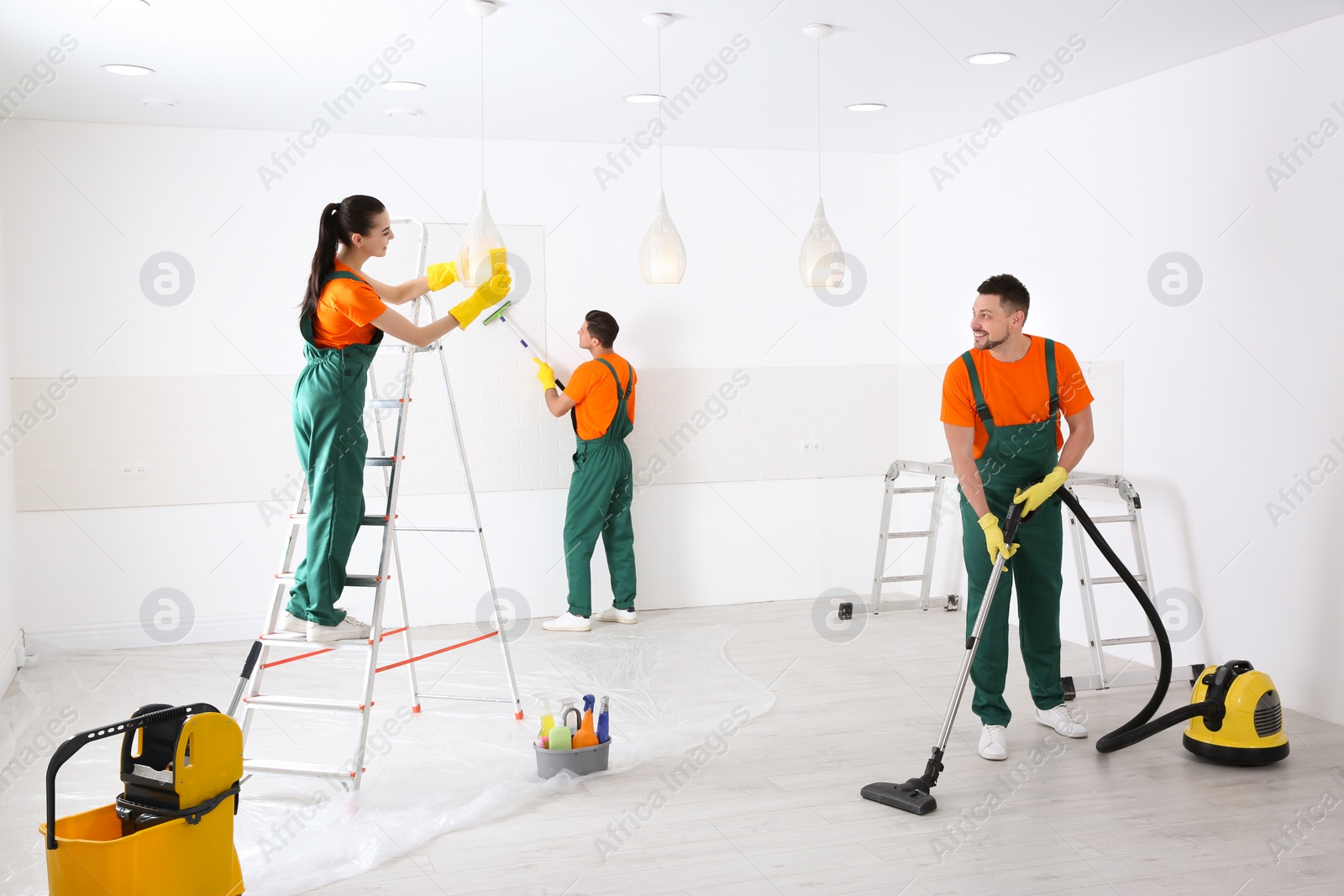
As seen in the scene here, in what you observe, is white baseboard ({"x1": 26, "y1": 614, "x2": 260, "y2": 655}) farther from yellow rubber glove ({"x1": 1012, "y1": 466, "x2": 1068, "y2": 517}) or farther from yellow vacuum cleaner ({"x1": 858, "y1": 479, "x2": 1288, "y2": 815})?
yellow rubber glove ({"x1": 1012, "y1": 466, "x2": 1068, "y2": 517})

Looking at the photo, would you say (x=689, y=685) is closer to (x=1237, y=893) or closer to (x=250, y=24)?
(x=1237, y=893)

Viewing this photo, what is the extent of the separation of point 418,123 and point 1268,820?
15.1 feet

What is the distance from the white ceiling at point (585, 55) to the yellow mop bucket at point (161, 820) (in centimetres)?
249

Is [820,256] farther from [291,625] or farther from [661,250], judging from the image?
[291,625]

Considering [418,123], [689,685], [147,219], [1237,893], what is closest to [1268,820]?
[1237,893]

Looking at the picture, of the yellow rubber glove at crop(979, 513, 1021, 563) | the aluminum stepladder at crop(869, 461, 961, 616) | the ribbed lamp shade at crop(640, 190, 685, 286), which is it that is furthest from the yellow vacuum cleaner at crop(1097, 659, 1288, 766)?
the ribbed lamp shade at crop(640, 190, 685, 286)

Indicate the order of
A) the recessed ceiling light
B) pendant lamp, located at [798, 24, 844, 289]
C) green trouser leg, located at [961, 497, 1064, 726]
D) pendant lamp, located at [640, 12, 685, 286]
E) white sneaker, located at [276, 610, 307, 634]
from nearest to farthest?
white sneaker, located at [276, 610, 307, 634] < green trouser leg, located at [961, 497, 1064, 726] < the recessed ceiling light < pendant lamp, located at [640, 12, 685, 286] < pendant lamp, located at [798, 24, 844, 289]

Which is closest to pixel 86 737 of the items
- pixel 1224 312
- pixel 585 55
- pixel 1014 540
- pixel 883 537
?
pixel 1014 540

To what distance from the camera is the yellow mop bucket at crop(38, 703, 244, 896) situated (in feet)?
6.66

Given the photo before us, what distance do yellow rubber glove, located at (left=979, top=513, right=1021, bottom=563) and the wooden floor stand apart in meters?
0.72

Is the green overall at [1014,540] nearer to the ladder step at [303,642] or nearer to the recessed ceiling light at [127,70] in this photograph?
the ladder step at [303,642]

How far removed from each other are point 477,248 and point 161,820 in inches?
95.4

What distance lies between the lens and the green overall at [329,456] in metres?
3.31

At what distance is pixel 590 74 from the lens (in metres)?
4.56
